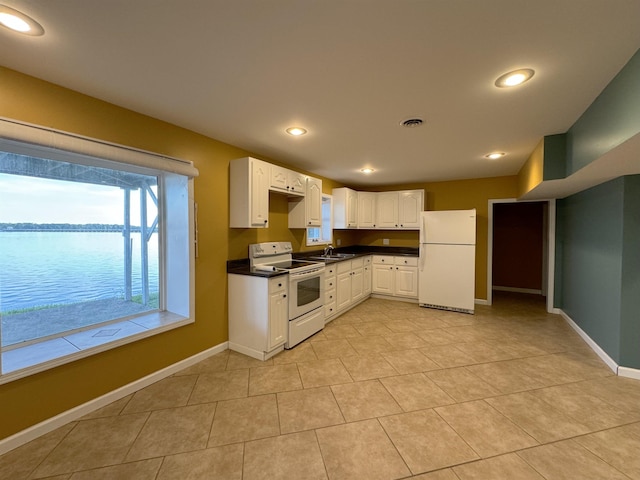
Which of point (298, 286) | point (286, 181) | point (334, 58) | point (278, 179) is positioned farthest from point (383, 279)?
point (334, 58)

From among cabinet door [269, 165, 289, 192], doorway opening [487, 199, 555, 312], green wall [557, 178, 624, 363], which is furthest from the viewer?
doorway opening [487, 199, 555, 312]

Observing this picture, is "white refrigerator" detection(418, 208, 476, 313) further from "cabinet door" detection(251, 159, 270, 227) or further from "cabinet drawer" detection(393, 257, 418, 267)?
"cabinet door" detection(251, 159, 270, 227)

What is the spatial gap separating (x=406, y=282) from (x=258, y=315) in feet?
10.3

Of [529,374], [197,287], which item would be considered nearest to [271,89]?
[197,287]

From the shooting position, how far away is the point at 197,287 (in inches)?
108

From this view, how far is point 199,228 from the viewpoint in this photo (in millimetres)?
2750

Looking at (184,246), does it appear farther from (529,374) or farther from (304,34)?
(529,374)

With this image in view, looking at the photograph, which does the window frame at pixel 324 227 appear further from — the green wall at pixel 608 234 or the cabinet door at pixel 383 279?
the green wall at pixel 608 234

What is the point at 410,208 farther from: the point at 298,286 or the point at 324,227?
the point at 298,286

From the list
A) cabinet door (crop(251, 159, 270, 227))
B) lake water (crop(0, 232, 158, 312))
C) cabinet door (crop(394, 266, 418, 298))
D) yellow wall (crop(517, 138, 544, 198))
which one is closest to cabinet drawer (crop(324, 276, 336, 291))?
cabinet door (crop(251, 159, 270, 227))

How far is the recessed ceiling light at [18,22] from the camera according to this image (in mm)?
1217

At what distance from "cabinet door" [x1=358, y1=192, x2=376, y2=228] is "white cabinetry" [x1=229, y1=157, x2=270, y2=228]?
8.89 ft

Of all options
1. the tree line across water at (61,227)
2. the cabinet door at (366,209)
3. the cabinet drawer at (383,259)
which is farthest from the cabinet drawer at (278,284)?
the cabinet door at (366,209)

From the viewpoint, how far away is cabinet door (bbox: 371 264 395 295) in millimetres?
5129
